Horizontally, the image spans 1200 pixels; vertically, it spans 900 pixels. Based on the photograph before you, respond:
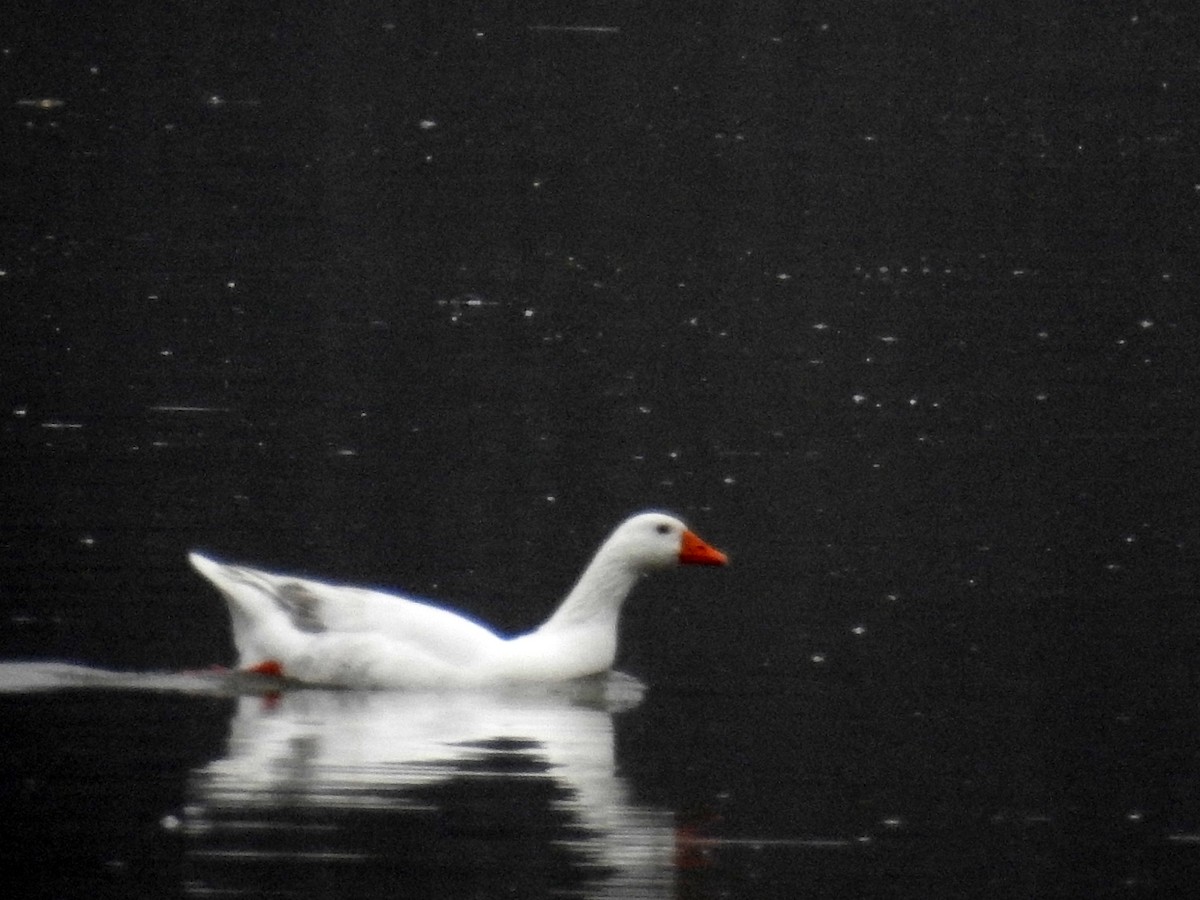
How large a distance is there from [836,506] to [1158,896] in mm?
6833

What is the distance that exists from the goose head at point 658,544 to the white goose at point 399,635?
0.04 feet

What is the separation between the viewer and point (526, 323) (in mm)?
23453

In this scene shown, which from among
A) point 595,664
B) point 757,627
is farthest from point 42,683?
point 757,627

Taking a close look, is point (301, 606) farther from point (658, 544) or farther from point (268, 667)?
point (658, 544)

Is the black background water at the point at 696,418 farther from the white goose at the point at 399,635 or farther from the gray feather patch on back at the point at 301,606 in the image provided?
the gray feather patch on back at the point at 301,606

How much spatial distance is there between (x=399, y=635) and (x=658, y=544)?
4.77 feet

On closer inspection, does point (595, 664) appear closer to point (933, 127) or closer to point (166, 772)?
point (166, 772)

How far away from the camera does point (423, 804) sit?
10.9 metres

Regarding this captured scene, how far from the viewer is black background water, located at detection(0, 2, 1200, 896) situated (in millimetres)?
11961

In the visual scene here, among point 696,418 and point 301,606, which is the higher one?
point 696,418

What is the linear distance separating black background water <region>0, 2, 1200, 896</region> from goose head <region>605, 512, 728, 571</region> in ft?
1.39

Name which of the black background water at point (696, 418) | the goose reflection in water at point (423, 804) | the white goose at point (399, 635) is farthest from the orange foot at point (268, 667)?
the black background water at point (696, 418)

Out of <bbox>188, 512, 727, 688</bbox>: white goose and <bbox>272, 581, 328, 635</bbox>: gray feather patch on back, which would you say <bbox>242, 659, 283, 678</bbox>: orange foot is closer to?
<bbox>188, 512, 727, 688</bbox>: white goose

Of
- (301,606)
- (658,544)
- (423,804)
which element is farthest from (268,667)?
(423,804)
